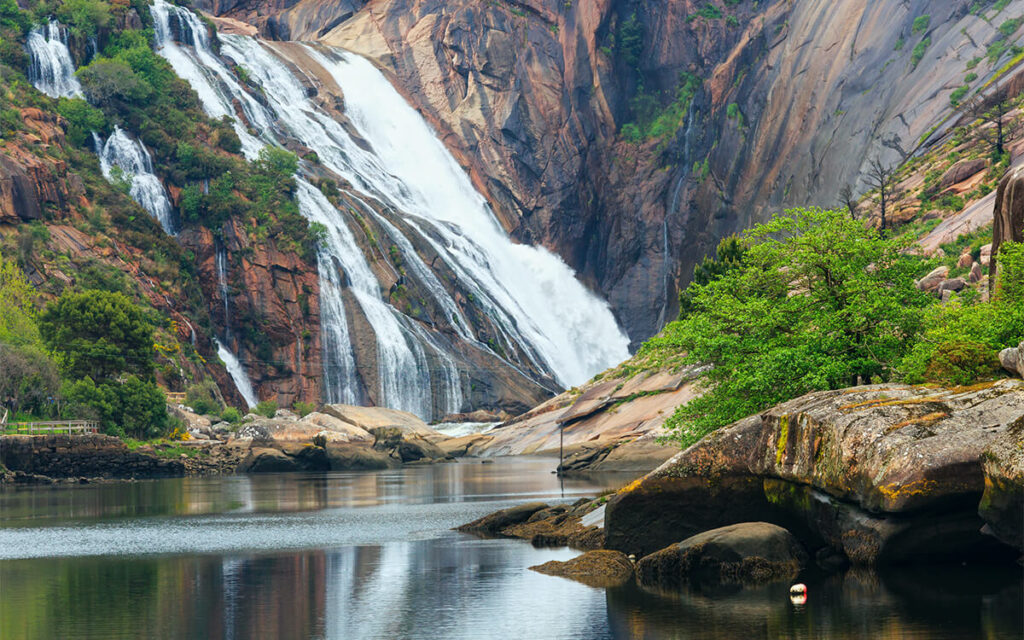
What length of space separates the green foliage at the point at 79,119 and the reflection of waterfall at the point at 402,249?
1600 centimetres

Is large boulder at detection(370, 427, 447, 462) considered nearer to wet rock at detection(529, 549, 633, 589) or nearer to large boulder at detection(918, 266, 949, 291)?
large boulder at detection(918, 266, 949, 291)

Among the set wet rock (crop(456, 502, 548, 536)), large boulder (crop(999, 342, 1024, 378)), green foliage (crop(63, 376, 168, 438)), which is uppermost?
green foliage (crop(63, 376, 168, 438))

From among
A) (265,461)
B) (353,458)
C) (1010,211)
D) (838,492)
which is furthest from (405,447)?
(838,492)

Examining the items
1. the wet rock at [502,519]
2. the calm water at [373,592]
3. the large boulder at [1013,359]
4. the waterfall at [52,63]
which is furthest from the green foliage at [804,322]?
the waterfall at [52,63]

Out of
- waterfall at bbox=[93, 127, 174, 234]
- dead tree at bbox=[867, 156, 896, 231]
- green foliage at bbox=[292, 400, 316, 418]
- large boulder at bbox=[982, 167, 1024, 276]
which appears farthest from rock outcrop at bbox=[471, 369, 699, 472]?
waterfall at bbox=[93, 127, 174, 234]

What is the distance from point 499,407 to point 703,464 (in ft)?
260

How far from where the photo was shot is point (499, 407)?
4220 inches

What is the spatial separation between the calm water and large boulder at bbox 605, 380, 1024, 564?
1.18 meters

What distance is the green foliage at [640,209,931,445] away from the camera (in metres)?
32.3

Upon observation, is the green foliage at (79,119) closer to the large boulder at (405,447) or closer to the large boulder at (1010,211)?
the large boulder at (405,447)

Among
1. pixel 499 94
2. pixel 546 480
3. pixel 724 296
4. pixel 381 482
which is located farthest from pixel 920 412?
pixel 499 94

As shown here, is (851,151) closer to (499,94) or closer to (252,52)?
(499,94)

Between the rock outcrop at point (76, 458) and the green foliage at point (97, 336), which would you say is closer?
the rock outcrop at point (76, 458)

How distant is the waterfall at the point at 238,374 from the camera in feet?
335
